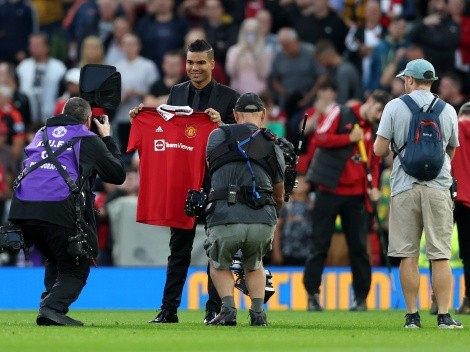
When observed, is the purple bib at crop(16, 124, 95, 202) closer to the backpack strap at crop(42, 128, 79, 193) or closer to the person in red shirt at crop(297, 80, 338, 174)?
the backpack strap at crop(42, 128, 79, 193)

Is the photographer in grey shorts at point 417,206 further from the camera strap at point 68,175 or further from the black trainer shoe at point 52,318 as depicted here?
the black trainer shoe at point 52,318

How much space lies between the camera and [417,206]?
44.4ft

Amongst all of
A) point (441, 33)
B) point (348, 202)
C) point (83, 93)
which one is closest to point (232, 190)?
point (83, 93)

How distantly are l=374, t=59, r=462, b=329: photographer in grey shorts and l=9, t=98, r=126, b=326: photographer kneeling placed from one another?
262cm

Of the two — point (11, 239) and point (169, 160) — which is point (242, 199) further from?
point (11, 239)

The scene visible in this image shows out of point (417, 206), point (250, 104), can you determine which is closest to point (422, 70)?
point (417, 206)

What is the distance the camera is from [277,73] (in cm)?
2461

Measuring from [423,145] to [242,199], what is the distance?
1755mm

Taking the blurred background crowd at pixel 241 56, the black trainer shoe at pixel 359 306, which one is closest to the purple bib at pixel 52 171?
the black trainer shoe at pixel 359 306

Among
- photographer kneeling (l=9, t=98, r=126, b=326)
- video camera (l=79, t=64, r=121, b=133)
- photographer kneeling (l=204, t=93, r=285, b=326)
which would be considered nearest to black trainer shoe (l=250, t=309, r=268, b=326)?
photographer kneeling (l=204, t=93, r=285, b=326)

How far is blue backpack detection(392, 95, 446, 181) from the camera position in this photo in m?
13.4

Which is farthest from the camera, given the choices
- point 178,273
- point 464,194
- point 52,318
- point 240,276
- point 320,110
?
point 320,110

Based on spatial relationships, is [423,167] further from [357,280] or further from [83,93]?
[357,280]

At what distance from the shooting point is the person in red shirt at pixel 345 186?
59.7 feet
